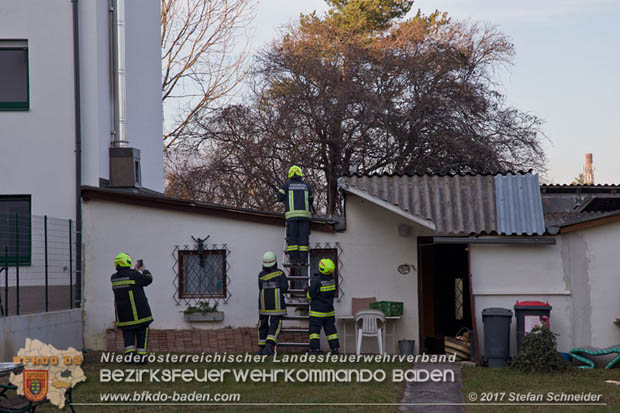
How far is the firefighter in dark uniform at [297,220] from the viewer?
1510 cm

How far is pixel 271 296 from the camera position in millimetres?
14367

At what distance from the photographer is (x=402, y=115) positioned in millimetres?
27109

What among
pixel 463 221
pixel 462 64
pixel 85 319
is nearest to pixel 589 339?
pixel 463 221

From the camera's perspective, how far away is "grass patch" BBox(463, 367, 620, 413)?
10.1 metres

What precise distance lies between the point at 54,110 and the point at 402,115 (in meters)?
13.3

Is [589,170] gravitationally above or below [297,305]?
above

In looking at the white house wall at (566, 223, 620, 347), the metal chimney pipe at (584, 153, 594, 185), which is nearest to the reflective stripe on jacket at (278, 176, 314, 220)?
the white house wall at (566, 223, 620, 347)

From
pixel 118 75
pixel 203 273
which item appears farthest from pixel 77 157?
pixel 203 273

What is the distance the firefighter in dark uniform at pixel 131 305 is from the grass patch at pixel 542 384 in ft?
17.5

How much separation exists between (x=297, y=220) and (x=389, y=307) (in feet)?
7.70

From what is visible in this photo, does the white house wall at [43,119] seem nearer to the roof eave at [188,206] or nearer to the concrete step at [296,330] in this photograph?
the roof eave at [188,206]

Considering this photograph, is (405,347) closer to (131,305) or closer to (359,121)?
(131,305)

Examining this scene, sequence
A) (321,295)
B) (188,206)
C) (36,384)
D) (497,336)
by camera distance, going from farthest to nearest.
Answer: (188,206) < (321,295) < (497,336) < (36,384)

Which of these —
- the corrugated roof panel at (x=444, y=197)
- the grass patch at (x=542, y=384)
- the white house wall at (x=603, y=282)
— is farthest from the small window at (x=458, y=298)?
the grass patch at (x=542, y=384)
